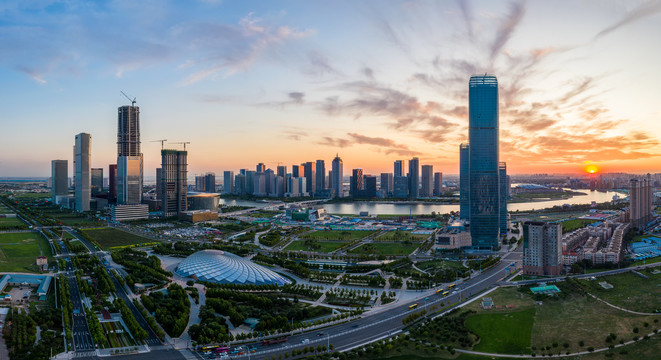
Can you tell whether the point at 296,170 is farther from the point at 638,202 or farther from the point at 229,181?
the point at 638,202

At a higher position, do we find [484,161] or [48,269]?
[484,161]

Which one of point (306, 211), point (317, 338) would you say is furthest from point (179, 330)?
point (306, 211)

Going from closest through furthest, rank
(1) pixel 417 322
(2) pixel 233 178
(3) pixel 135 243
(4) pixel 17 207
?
1. (1) pixel 417 322
2. (3) pixel 135 243
3. (4) pixel 17 207
4. (2) pixel 233 178

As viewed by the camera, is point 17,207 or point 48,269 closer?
point 48,269

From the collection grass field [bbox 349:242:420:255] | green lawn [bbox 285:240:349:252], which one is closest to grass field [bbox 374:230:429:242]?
grass field [bbox 349:242:420:255]

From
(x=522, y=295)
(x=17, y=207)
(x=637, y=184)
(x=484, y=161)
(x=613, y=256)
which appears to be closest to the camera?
(x=522, y=295)

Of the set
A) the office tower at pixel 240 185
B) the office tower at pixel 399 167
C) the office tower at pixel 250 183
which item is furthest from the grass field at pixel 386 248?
the office tower at pixel 240 185

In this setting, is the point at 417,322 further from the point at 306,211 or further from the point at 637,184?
the point at 306,211

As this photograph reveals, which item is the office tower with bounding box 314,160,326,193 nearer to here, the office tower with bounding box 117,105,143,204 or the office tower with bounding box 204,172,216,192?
the office tower with bounding box 204,172,216,192
